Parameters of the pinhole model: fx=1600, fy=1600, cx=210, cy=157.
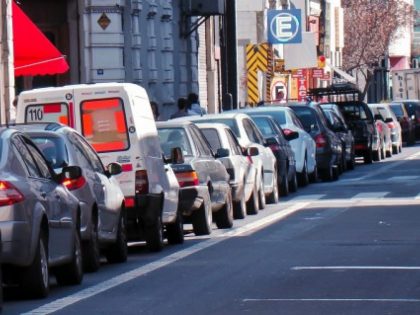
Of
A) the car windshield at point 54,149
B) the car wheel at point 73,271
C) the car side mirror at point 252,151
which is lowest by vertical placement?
the car wheel at point 73,271

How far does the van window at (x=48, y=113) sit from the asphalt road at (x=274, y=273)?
181cm

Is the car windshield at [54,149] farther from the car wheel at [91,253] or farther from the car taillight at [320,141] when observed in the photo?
the car taillight at [320,141]

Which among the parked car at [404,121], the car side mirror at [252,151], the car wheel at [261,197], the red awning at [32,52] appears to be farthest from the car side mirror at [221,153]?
the parked car at [404,121]

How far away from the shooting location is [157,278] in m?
14.7

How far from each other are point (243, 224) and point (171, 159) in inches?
122

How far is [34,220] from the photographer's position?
12781 mm

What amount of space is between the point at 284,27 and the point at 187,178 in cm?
3503

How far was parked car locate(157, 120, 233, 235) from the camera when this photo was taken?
65.6ft

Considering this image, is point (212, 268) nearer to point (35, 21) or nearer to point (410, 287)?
point (410, 287)

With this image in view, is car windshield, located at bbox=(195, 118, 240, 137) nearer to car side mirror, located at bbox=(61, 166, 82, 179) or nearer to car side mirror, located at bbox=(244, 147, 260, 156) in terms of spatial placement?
car side mirror, located at bbox=(244, 147, 260, 156)

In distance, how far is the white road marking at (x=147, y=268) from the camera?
1272 cm

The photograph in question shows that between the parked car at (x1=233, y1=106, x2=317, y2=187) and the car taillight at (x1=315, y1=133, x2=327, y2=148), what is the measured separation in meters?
1.05

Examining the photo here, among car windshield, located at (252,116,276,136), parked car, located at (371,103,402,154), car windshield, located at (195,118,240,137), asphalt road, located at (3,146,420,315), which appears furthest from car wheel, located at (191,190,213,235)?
parked car, located at (371,103,402,154)

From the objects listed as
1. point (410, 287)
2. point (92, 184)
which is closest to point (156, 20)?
point (92, 184)
